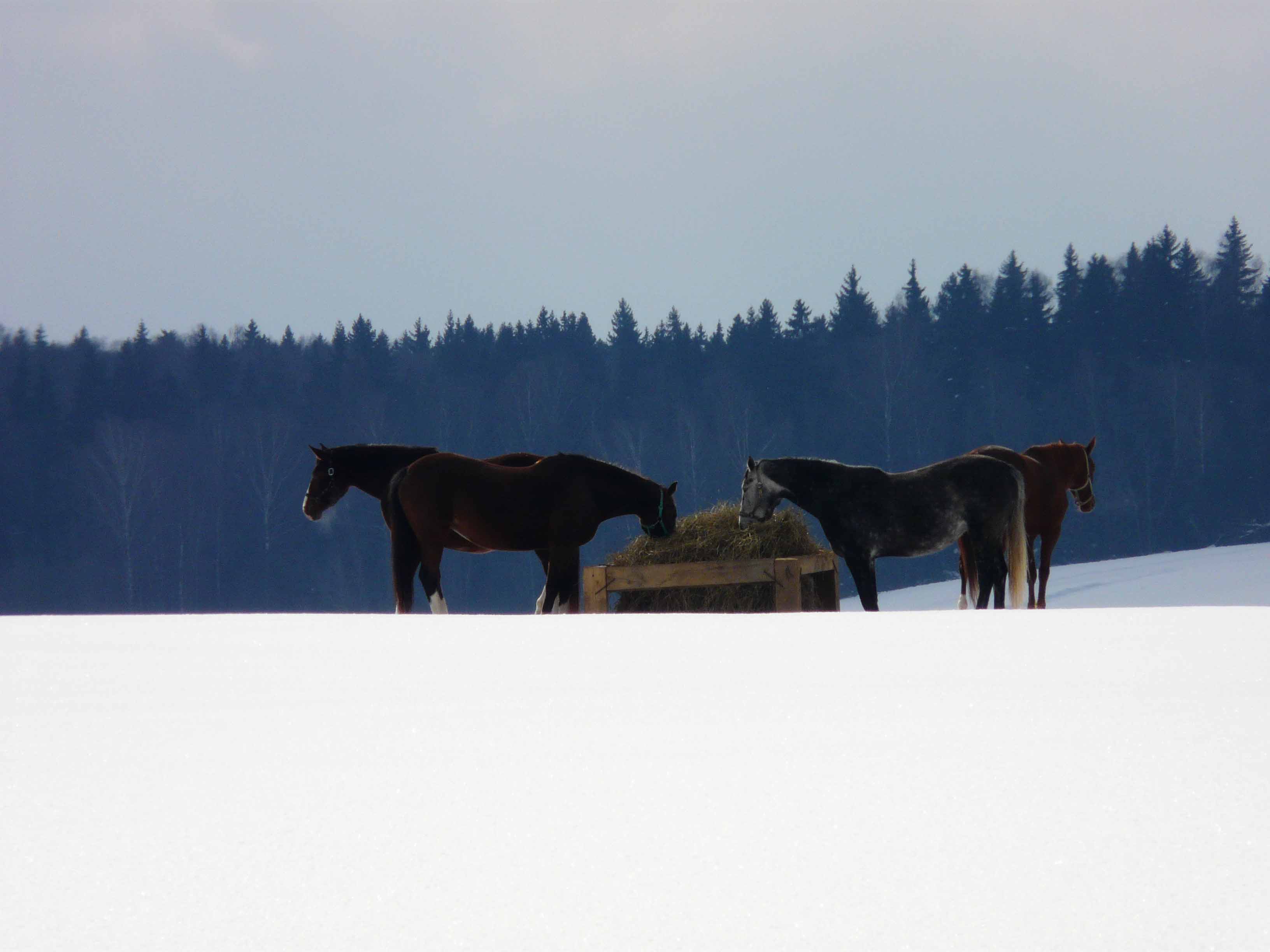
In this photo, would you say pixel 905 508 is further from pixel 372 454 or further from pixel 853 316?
pixel 853 316

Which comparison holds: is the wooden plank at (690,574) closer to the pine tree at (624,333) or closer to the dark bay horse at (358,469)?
the dark bay horse at (358,469)

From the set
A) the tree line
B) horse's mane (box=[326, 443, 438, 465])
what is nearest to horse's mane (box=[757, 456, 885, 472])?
horse's mane (box=[326, 443, 438, 465])

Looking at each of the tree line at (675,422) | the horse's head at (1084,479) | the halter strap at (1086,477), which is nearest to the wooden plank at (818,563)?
the horse's head at (1084,479)

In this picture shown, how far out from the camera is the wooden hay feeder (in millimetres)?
8586

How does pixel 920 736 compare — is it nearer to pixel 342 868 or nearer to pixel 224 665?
pixel 342 868

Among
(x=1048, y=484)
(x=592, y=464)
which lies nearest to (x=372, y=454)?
(x=592, y=464)

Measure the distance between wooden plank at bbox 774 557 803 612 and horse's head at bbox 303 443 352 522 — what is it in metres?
3.46

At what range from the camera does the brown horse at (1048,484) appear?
995 centimetres

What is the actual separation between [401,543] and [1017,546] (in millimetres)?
4486

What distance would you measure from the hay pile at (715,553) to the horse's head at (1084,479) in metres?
3.02

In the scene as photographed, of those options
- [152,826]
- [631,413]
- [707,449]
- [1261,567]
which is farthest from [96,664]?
[631,413]

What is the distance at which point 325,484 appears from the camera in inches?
365

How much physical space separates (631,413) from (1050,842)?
4970 cm

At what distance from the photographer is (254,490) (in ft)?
156
